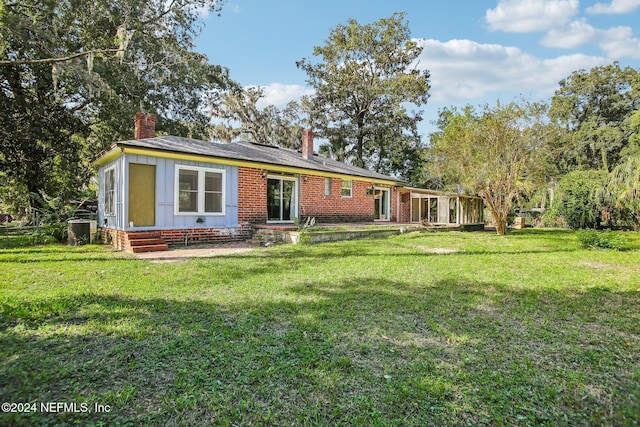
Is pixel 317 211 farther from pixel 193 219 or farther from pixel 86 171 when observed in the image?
pixel 86 171

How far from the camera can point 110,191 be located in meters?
11.2

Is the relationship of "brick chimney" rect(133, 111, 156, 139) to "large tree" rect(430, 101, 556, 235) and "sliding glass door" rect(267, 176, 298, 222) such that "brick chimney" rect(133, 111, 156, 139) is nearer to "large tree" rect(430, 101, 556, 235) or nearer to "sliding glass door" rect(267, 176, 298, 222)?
"sliding glass door" rect(267, 176, 298, 222)

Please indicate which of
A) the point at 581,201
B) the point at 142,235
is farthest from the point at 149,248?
the point at 581,201

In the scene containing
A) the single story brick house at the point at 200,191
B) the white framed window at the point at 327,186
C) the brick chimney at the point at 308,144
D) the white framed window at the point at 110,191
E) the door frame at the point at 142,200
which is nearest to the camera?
the door frame at the point at 142,200

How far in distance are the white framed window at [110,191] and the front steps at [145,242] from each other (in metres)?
1.99

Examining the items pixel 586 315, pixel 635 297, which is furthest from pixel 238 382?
pixel 635 297

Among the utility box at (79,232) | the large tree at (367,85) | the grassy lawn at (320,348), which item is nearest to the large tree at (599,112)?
the large tree at (367,85)

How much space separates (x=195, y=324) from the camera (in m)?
3.63

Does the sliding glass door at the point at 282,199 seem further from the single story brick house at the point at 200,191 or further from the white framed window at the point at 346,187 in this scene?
the white framed window at the point at 346,187

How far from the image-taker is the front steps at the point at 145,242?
8.97 metres

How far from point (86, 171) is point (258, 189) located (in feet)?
51.4

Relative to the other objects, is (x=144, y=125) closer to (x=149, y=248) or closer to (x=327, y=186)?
(x=149, y=248)

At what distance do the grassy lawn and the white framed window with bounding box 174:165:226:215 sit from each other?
4.45m

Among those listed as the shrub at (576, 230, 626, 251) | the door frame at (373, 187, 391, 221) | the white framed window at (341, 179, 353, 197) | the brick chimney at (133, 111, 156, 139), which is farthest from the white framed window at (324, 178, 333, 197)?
the shrub at (576, 230, 626, 251)
